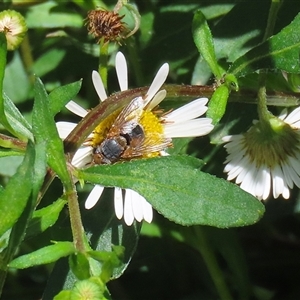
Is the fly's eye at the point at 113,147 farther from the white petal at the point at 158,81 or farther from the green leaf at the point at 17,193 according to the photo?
the green leaf at the point at 17,193

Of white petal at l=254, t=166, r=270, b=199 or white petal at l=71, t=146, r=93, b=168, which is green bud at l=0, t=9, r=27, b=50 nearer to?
white petal at l=71, t=146, r=93, b=168

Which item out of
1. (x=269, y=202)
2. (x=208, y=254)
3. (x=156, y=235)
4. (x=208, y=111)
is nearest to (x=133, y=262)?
(x=156, y=235)

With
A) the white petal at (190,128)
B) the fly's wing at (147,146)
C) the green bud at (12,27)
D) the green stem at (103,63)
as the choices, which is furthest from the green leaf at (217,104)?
the green bud at (12,27)

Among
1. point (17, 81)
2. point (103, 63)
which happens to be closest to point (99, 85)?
point (103, 63)

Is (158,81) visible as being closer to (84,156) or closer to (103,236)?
(84,156)

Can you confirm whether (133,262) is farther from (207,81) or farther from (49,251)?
(49,251)

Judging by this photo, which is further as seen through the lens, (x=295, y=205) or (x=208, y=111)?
(x=295, y=205)
